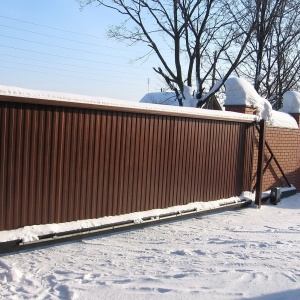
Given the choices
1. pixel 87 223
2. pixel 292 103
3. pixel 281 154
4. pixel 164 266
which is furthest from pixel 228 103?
pixel 164 266

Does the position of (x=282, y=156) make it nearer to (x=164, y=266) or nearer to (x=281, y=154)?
(x=281, y=154)

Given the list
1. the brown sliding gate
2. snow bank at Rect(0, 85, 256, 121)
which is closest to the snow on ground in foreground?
the brown sliding gate

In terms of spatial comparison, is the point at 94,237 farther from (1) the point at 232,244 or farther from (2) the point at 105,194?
(1) the point at 232,244

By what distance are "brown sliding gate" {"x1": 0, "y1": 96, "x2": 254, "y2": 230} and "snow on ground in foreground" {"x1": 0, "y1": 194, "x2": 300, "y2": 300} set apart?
1.58 feet

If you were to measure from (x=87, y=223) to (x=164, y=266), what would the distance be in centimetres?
139

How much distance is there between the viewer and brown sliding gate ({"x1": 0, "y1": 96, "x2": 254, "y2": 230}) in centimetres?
465

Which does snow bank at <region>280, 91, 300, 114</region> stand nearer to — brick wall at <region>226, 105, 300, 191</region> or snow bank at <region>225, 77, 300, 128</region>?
brick wall at <region>226, 105, 300, 191</region>

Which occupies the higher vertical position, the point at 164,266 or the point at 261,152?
the point at 261,152

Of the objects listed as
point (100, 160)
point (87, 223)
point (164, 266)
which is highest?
point (100, 160)

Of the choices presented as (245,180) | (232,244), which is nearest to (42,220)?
(232,244)

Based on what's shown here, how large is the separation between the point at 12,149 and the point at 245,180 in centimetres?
522

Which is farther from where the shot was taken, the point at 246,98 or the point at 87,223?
the point at 246,98

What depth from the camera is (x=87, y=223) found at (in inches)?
213

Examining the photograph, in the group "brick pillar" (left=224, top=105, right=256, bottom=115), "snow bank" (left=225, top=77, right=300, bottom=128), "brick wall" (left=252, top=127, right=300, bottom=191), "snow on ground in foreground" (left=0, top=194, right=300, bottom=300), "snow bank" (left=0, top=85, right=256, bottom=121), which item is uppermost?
"snow bank" (left=225, top=77, right=300, bottom=128)
